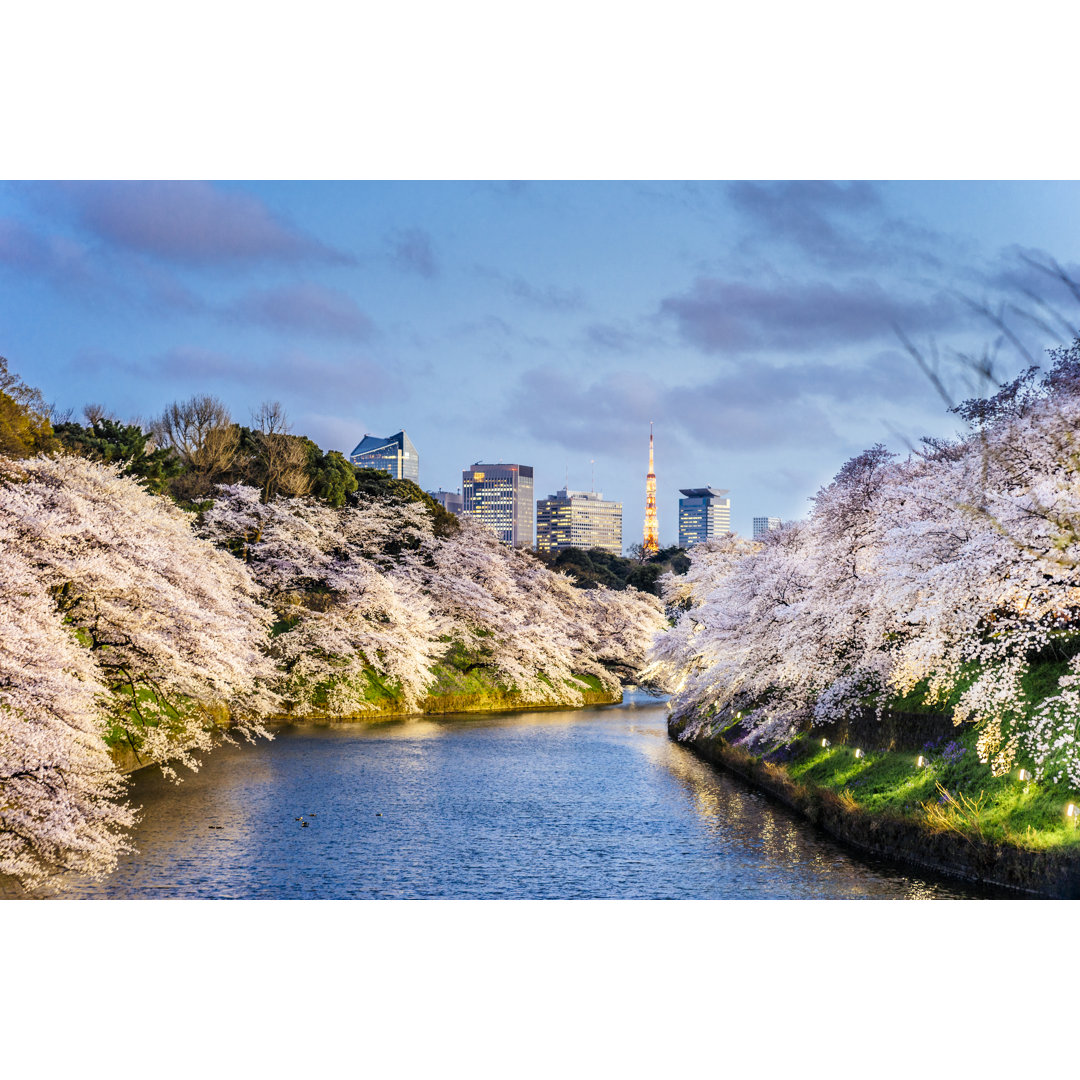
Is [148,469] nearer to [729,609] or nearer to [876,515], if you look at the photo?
[729,609]

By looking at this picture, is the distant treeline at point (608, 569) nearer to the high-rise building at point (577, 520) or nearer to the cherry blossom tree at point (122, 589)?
the cherry blossom tree at point (122, 589)

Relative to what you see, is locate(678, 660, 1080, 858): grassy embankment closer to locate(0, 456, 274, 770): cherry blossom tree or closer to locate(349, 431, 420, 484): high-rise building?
locate(0, 456, 274, 770): cherry blossom tree

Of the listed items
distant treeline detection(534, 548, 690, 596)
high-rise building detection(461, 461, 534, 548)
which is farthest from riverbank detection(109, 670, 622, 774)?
high-rise building detection(461, 461, 534, 548)

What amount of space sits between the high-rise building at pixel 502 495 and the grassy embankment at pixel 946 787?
117689 millimetres

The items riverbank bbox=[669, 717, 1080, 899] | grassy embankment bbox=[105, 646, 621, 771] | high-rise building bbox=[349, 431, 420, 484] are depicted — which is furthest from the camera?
high-rise building bbox=[349, 431, 420, 484]

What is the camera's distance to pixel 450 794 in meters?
25.2

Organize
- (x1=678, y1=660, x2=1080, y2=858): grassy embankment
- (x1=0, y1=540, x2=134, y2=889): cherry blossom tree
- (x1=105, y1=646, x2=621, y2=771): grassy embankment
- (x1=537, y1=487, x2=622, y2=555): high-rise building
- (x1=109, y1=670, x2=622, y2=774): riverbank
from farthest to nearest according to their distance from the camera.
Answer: (x1=537, y1=487, x2=622, y2=555): high-rise building, (x1=105, y1=646, x2=621, y2=771): grassy embankment, (x1=109, y1=670, x2=622, y2=774): riverbank, (x1=678, y1=660, x2=1080, y2=858): grassy embankment, (x1=0, y1=540, x2=134, y2=889): cherry blossom tree

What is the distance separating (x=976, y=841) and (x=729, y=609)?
15640 mm

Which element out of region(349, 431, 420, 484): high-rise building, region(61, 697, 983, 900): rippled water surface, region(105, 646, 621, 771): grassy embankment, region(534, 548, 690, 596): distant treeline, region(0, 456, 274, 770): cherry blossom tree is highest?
region(349, 431, 420, 484): high-rise building

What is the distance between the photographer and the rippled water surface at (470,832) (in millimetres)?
16812

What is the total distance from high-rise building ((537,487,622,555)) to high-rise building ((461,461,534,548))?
1511 inches

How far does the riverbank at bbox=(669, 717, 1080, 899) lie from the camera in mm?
14836

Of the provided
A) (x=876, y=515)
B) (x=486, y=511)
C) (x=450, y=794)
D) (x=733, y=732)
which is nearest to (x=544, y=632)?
(x=733, y=732)

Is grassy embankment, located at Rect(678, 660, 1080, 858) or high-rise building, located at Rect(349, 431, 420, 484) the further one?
high-rise building, located at Rect(349, 431, 420, 484)
